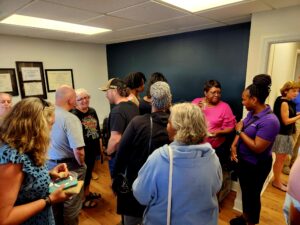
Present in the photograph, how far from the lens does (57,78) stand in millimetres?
3686

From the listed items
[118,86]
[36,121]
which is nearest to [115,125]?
[118,86]

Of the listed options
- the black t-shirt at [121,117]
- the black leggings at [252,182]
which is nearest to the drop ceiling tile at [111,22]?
the black t-shirt at [121,117]

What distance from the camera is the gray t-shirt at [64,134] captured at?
1.71 meters

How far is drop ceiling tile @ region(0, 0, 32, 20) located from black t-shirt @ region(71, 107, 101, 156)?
1.15 m

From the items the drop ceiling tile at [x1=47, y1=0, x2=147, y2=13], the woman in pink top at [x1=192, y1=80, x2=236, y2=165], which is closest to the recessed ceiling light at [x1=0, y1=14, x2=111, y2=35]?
the drop ceiling tile at [x1=47, y1=0, x2=147, y2=13]

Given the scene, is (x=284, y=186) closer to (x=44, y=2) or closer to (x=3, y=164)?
(x=3, y=164)

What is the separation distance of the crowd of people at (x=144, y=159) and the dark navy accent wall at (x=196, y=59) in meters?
1.07

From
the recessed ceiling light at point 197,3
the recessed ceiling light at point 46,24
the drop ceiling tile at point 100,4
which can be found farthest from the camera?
the recessed ceiling light at point 46,24

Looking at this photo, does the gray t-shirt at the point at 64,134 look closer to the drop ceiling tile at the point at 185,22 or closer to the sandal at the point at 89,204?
the sandal at the point at 89,204

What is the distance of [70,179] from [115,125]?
554 millimetres

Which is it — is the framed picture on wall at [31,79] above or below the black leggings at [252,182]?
above

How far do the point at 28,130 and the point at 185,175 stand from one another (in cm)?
81

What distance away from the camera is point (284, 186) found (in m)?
2.79

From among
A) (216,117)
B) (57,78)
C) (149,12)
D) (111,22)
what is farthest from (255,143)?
(57,78)
